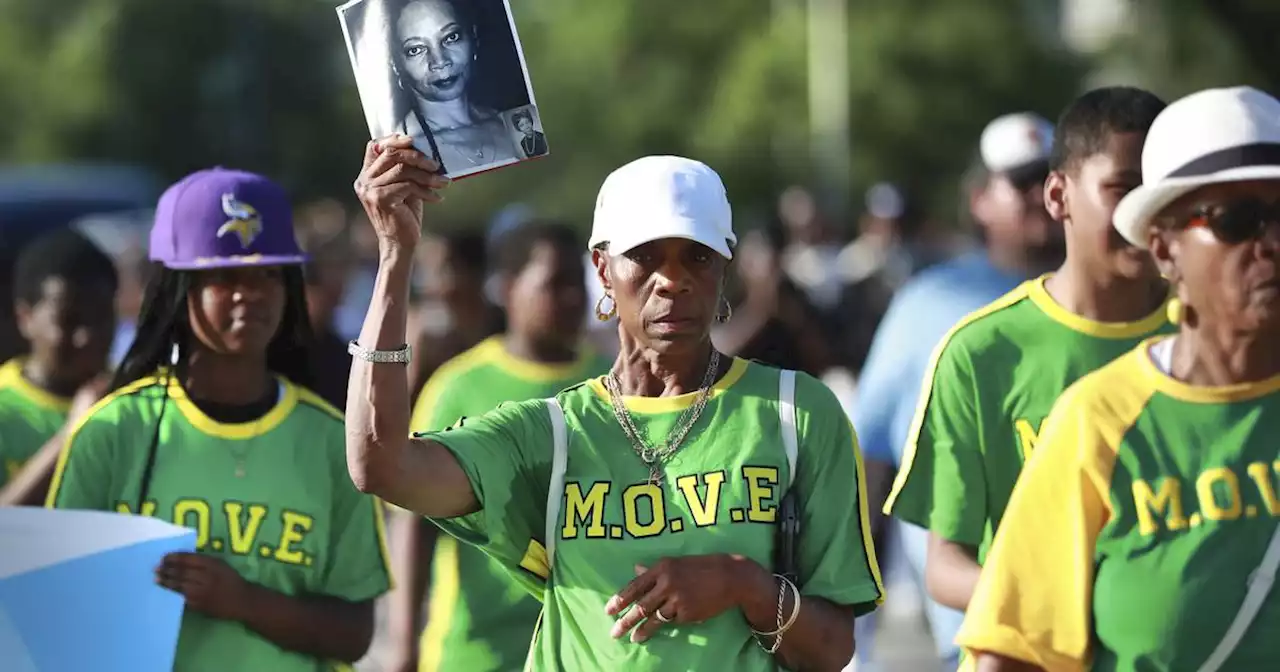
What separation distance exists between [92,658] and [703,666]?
3.96ft

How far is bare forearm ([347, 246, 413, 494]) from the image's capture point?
13.5ft

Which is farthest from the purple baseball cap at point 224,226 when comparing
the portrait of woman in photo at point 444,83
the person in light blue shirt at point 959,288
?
the person in light blue shirt at point 959,288

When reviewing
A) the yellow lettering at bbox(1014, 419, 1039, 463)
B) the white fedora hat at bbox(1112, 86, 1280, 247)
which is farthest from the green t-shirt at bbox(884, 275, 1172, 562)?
the white fedora hat at bbox(1112, 86, 1280, 247)

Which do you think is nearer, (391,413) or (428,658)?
(391,413)

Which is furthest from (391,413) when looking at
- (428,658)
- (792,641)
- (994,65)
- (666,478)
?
(994,65)

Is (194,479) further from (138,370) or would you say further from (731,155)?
(731,155)

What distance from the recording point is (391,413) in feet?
13.6

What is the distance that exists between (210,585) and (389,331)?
1246 mm

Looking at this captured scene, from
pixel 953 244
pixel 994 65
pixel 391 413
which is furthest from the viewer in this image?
pixel 994 65

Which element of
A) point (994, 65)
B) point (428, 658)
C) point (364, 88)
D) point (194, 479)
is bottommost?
point (428, 658)

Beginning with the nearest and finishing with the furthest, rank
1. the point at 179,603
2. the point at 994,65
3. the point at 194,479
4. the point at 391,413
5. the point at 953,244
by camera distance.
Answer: the point at 391,413, the point at 179,603, the point at 194,479, the point at 953,244, the point at 994,65

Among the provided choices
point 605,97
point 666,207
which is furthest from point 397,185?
point 605,97

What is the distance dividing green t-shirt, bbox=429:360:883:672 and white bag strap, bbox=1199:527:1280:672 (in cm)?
85

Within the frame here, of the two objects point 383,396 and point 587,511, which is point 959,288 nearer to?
point 587,511
